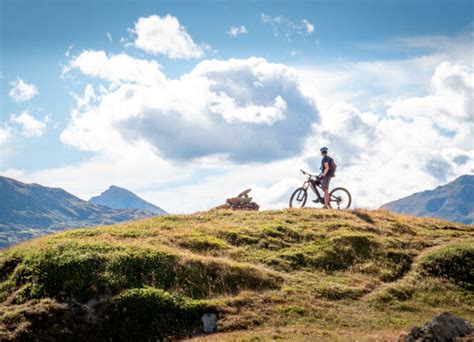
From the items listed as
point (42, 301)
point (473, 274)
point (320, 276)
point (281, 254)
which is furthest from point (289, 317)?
point (473, 274)

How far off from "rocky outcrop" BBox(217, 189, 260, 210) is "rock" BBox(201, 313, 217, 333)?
76.2 ft

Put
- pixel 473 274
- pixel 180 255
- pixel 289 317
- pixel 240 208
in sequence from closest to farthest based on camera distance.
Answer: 1. pixel 289 317
2. pixel 180 255
3. pixel 473 274
4. pixel 240 208

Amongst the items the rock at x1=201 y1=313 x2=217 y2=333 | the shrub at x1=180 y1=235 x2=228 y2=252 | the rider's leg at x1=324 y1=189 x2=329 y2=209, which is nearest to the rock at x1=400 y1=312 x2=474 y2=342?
the rock at x1=201 y1=313 x2=217 y2=333

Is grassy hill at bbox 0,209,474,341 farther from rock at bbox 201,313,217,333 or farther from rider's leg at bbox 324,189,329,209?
rider's leg at bbox 324,189,329,209

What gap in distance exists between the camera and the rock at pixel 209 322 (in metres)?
20.0

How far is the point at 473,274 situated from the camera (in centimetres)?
2725

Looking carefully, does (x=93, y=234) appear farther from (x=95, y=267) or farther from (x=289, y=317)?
(x=289, y=317)

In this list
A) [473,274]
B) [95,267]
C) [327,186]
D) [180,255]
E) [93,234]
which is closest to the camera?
[95,267]

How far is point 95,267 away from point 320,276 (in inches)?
490

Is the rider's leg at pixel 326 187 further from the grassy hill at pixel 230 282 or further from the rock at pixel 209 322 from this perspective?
the rock at pixel 209 322

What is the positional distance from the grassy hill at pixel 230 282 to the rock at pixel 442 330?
2.98 meters

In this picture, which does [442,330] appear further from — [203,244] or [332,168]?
[332,168]

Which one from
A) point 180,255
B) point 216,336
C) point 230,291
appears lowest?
point 216,336

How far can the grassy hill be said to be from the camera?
20.3m
